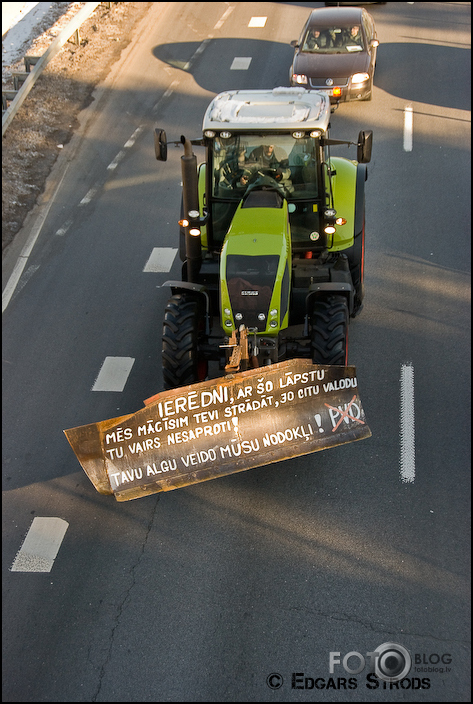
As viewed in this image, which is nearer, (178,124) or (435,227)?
(435,227)

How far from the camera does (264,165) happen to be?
8219mm

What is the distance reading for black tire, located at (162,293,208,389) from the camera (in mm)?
7512

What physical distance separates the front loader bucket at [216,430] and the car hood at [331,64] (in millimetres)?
9784

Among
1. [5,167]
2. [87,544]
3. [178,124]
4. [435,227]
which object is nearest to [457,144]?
[435,227]

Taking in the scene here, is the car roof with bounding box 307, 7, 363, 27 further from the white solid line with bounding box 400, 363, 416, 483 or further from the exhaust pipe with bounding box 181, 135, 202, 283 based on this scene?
the white solid line with bounding box 400, 363, 416, 483

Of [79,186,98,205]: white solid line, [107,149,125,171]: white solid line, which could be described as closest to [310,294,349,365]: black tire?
[79,186,98,205]: white solid line

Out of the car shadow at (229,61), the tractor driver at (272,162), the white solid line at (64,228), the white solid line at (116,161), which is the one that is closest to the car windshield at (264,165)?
the tractor driver at (272,162)

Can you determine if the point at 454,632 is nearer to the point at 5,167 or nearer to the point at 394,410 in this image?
the point at 394,410

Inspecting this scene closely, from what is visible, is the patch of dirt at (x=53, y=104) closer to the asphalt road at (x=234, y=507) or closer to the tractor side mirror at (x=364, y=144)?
the asphalt road at (x=234, y=507)

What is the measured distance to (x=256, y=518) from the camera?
729cm

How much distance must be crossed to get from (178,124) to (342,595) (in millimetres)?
11110

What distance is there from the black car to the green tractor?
250 inches
